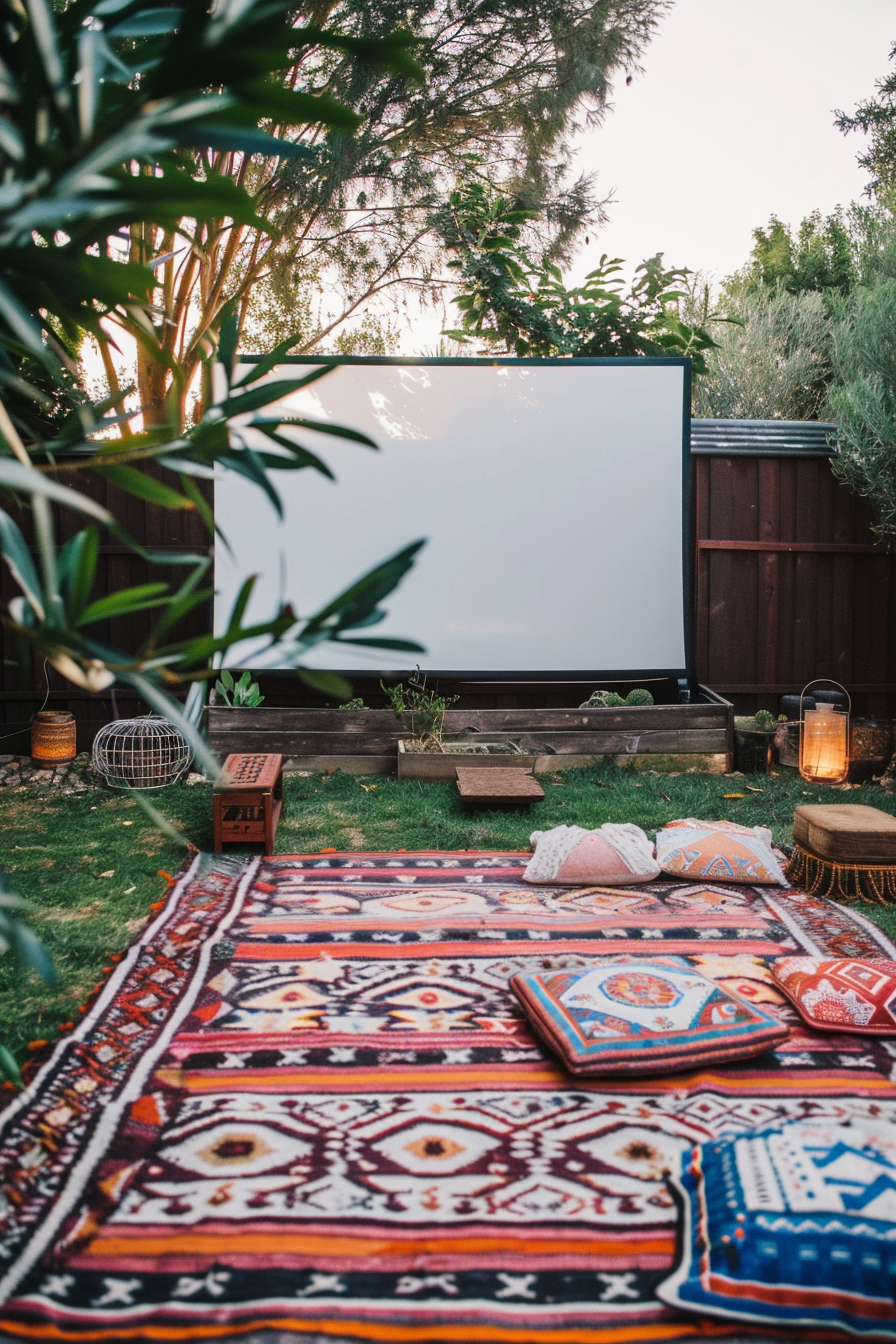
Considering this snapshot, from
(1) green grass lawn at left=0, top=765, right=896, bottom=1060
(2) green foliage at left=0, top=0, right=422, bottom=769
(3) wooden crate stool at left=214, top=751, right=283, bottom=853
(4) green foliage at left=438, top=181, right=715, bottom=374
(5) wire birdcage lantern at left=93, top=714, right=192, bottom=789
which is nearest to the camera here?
(2) green foliage at left=0, top=0, right=422, bottom=769

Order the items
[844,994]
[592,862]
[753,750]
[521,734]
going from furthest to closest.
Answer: [521,734] < [753,750] < [592,862] < [844,994]

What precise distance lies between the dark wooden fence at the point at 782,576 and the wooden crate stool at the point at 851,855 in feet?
8.49

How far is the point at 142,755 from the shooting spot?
4.49 meters

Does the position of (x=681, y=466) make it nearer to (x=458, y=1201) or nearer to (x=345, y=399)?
(x=345, y=399)

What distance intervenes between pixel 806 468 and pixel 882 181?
3512mm

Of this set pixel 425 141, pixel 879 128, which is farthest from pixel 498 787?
pixel 879 128

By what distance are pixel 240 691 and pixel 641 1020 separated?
135 inches

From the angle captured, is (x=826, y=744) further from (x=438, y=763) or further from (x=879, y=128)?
(x=879, y=128)

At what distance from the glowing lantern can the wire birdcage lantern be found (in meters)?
3.07

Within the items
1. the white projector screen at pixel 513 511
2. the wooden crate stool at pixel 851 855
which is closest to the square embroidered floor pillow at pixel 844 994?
the wooden crate stool at pixel 851 855

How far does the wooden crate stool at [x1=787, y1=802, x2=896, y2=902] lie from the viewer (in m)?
2.89

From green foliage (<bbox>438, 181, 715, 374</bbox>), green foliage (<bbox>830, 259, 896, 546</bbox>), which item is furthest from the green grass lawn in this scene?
green foliage (<bbox>438, 181, 715, 374</bbox>)

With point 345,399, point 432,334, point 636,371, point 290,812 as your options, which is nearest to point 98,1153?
point 290,812

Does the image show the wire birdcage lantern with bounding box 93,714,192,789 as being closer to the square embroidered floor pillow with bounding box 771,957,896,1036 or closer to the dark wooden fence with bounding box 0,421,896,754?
the dark wooden fence with bounding box 0,421,896,754
